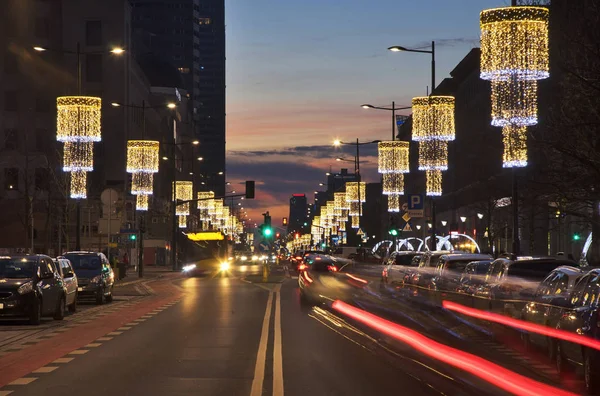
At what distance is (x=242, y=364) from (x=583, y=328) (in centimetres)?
555

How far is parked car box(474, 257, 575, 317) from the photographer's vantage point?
934 inches

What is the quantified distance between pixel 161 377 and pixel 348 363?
3.49 metres

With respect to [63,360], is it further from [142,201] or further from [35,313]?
[142,201]

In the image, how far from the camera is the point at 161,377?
648 inches

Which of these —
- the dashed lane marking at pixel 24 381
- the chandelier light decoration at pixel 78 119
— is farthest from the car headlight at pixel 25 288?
the chandelier light decoration at pixel 78 119

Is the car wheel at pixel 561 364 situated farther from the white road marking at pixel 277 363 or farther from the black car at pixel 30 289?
the black car at pixel 30 289

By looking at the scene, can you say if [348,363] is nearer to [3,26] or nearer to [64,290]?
[64,290]

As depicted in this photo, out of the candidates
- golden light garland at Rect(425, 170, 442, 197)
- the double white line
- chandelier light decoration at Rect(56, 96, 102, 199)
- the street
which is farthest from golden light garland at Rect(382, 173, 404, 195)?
the double white line

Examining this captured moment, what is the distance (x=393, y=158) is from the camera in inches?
2179

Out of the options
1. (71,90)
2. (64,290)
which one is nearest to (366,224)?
(71,90)

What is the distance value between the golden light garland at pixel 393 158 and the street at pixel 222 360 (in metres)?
23.4

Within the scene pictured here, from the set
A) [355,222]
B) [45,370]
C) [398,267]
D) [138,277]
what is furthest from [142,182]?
[355,222]

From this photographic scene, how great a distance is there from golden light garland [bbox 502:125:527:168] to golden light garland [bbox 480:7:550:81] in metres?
3.41

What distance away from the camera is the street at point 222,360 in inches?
595
